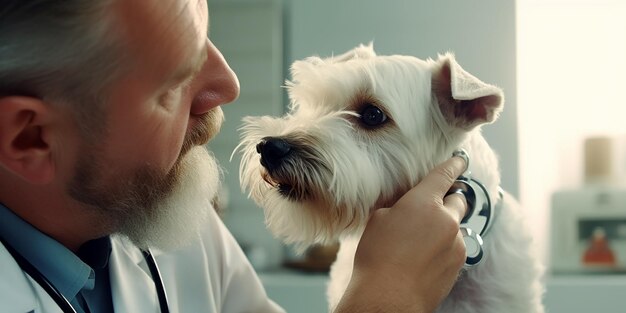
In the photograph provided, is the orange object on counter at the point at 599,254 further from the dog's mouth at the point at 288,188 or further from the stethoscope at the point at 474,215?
the dog's mouth at the point at 288,188

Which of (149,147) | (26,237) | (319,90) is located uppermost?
(319,90)

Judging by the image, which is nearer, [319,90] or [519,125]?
[319,90]

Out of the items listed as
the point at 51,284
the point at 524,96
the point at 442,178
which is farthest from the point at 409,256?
the point at 524,96

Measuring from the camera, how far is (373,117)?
44.8 inches

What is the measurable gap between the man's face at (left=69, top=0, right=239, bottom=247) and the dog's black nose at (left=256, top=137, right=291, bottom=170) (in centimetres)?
9

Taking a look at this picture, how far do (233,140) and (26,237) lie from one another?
5.54ft

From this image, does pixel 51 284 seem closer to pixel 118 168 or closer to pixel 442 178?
pixel 118 168

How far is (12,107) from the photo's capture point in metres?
0.81

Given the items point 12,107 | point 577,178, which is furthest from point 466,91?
point 577,178

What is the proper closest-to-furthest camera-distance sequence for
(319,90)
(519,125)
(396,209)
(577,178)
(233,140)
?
(396,209) < (319,90) < (519,125) < (577,178) < (233,140)

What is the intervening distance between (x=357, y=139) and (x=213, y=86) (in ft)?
0.92

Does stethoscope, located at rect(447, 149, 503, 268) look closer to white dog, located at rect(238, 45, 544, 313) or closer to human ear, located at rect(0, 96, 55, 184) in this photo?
white dog, located at rect(238, 45, 544, 313)

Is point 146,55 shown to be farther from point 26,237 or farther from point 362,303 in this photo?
point 362,303

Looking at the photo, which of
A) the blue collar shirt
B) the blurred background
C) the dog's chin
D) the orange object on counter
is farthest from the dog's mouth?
the orange object on counter
